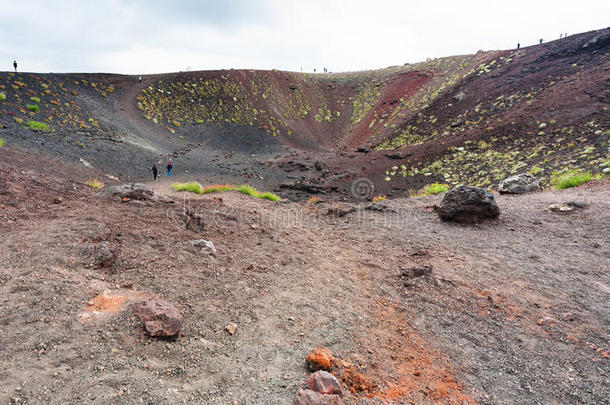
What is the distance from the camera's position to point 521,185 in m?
Answer: 12.1

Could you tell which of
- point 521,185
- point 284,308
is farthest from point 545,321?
point 521,185

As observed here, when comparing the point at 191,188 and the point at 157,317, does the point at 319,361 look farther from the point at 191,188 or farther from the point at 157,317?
the point at 191,188

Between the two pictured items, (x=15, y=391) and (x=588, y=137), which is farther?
(x=588, y=137)

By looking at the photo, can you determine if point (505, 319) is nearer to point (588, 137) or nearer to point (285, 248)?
point (285, 248)

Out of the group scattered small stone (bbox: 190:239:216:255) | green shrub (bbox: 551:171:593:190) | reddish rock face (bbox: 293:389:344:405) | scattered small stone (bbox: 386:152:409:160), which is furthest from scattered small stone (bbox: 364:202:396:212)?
scattered small stone (bbox: 386:152:409:160)

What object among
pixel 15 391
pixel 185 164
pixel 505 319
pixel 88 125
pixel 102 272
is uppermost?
pixel 88 125

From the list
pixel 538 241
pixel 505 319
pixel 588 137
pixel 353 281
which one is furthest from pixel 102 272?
pixel 588 137

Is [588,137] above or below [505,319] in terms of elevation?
above

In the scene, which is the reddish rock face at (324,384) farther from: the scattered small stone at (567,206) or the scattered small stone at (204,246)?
the scattered small stone at (567,206)

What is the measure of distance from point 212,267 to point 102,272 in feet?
5.83

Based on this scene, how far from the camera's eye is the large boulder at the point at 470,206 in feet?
30.2

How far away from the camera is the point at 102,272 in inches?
187

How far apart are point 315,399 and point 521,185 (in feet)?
42.9

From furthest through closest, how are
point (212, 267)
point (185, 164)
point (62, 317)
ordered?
1. point (185, 164)
2. point (212, 267)
3. point (62, 317)
